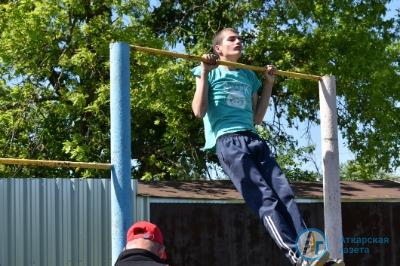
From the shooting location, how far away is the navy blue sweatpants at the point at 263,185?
12.1 ft

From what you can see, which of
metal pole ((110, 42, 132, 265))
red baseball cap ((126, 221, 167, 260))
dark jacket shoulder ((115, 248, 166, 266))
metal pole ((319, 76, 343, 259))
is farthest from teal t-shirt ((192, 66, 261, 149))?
dark jacket shoulder ((115, 248, 166, 266))

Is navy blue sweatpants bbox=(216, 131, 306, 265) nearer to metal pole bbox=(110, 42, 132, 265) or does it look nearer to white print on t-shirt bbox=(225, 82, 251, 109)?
white print on t-shirt bbox=(225, 82, 251, 109)

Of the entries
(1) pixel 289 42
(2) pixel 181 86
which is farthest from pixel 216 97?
(1) pixel 289 42

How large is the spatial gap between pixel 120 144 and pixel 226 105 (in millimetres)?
655

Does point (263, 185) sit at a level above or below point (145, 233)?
above

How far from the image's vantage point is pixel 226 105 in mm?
A: 4148

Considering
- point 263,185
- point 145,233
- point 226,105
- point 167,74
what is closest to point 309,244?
point 263,185

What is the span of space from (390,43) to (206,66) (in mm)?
11049

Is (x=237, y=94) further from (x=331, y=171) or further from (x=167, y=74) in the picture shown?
(x=167, y=74)

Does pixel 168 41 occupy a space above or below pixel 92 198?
above

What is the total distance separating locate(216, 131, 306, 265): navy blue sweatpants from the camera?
3.69 metres

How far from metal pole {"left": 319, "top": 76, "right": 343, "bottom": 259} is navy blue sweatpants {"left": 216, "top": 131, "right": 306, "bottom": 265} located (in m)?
0.75

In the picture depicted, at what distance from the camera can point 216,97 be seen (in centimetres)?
417

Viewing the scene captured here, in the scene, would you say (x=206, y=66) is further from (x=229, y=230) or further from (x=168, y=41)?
(x=168, y=41)
